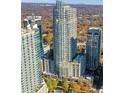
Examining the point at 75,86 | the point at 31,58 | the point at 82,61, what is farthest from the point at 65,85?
the point at 31,58

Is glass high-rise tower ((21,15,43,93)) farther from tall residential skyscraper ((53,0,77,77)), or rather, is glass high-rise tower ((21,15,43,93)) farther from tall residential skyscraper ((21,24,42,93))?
tall residential skyscraper ((53,0,77,77))

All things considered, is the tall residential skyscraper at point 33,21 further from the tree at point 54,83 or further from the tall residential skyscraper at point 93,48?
the tall residential skyscraper at point 93,48

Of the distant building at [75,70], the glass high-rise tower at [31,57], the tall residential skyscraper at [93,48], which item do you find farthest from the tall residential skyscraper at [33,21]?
the tall residential skyscraper at [93,48]

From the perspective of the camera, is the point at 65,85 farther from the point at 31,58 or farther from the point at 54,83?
the point at 31,58

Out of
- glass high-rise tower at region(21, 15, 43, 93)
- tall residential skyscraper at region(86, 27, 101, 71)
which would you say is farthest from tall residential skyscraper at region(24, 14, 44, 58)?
tall residential skyscraper at region(86, 27, 101, 71)
